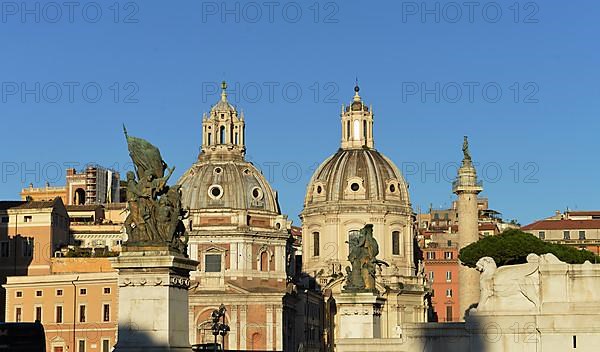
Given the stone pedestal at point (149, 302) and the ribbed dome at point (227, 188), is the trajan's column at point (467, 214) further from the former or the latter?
the stone pedestal at point (149, 302)

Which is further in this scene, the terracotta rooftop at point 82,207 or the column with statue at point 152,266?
the terracotta rooftop at point 82,207

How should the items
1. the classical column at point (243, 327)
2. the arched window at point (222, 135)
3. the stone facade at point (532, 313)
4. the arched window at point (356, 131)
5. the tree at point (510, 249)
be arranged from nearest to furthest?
1. the stone facade at point (532, 313)
2. the tree at point (510, 249)
3. the classical column at point (243, 327)
4. the arched window at point (222, 135)
5. the arched window at point (356, 131)

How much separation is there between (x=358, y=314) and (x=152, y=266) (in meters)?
15.5

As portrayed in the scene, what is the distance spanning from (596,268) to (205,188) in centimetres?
8120

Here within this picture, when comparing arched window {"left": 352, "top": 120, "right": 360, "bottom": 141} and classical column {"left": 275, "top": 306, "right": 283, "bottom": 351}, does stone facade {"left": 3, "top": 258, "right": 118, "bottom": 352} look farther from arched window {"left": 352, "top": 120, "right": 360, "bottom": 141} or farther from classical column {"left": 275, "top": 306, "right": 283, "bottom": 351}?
arched window {"left": 352, "top": 120, "right": 360, "bottom": 141}

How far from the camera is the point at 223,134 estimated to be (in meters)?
128

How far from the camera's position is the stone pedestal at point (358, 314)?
45781mm

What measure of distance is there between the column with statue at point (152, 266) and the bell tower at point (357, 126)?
104m

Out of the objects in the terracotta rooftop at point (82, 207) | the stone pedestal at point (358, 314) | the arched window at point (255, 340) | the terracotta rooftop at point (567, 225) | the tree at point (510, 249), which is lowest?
the arched window at point (255, 340)

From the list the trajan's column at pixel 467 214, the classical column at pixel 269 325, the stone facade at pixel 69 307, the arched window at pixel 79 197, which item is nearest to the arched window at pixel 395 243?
the classical column at pixel 269 325

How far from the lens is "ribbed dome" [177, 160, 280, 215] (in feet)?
397

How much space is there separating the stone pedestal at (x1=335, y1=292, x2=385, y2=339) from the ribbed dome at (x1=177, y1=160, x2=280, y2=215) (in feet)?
244

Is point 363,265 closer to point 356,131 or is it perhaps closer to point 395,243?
point 395,243

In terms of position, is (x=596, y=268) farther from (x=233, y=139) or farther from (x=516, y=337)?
(x=233, y=139)
